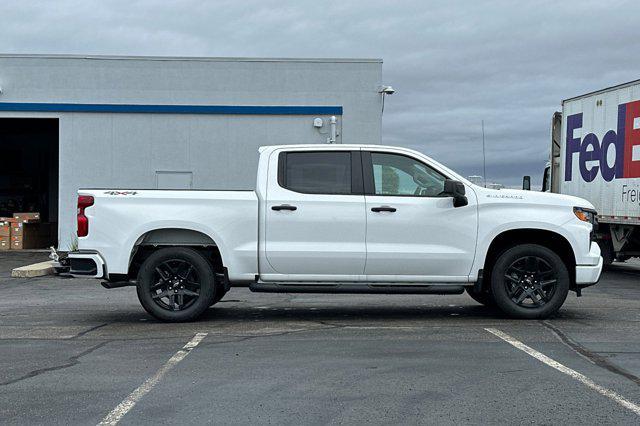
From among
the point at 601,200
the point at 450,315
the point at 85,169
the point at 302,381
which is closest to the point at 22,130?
the point at 85,169

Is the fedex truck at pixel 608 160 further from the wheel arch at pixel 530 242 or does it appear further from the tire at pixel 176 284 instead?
the tire at pixel 176 284

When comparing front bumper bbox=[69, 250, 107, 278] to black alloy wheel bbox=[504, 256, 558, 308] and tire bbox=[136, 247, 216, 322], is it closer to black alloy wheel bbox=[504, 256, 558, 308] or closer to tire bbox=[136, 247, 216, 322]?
tire bbox=[136, 247, 216, 322]

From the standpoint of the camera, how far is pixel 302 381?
5.80 m

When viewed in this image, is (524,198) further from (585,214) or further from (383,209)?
(383,209)

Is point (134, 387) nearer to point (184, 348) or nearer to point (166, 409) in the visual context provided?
point (166, 409)

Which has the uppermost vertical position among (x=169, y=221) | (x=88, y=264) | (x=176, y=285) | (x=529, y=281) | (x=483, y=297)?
(x=169, y=221)

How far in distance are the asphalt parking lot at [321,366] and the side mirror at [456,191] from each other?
1413mm

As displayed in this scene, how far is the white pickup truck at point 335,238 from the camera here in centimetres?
837

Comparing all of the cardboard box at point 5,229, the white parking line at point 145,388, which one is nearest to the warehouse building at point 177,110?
the cardboard box at point 5,229

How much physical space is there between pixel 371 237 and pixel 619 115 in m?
8.82

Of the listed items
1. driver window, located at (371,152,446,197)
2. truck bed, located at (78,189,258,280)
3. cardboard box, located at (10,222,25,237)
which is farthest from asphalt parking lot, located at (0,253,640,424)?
cardboard box, located at (10,222,25,237)

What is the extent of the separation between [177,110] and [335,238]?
1437 cm

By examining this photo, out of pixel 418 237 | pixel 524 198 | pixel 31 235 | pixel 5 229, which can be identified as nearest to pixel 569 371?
pixel 418 237

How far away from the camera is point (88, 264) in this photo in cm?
838
